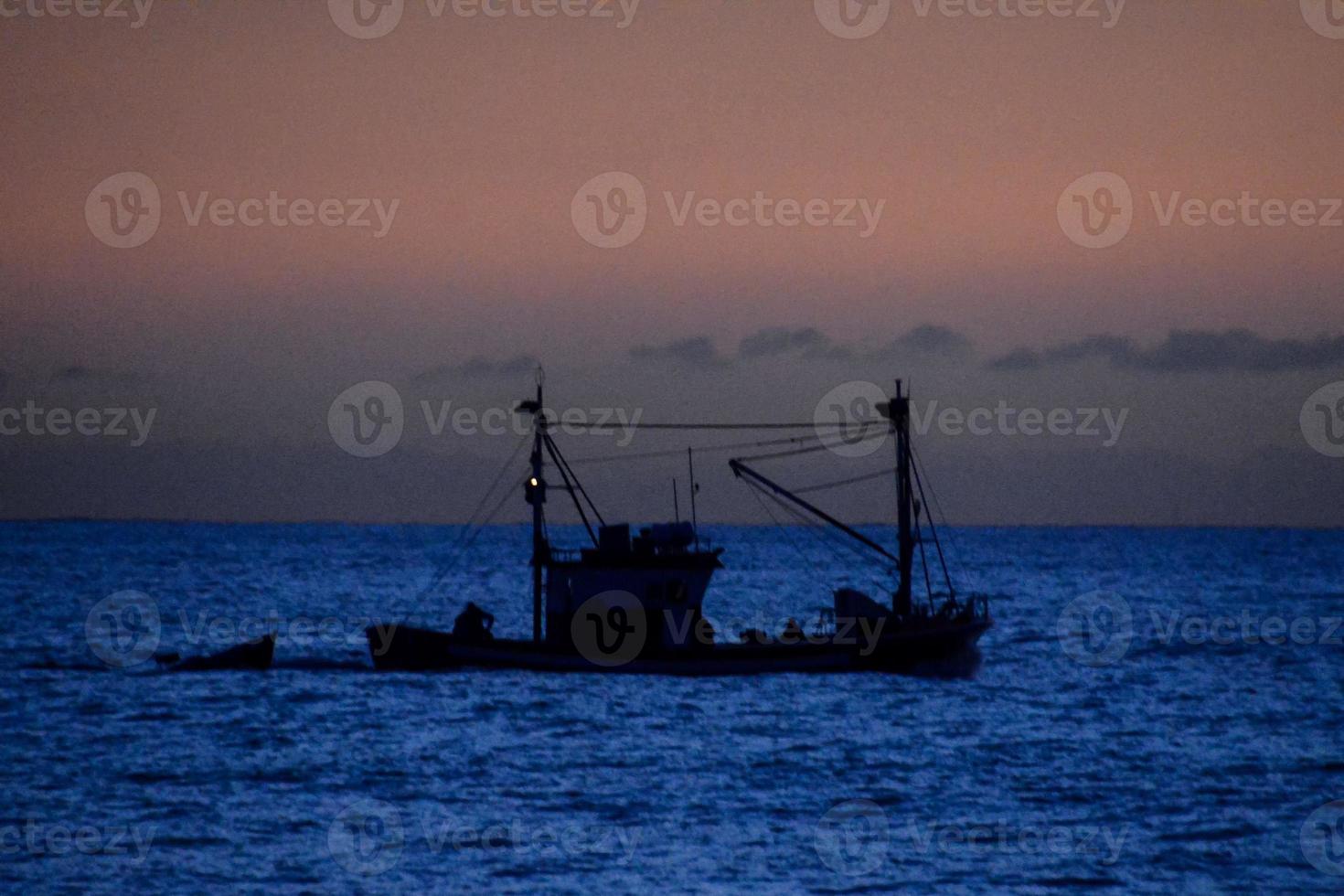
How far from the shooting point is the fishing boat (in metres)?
50.9

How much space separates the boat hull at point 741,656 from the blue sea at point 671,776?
3.94 ft

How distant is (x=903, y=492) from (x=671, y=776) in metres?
17.3

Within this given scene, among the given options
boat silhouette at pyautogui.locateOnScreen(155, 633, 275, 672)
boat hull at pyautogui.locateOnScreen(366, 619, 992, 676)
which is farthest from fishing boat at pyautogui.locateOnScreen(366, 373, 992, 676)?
boat silhouette at pyautogui.locateOnScreen(155, 633, 275, 672)

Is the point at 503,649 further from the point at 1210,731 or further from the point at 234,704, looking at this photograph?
the point at 1210,731

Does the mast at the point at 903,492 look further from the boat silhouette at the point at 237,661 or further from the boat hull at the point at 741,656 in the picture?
the boat silhouette at the point at 237,661

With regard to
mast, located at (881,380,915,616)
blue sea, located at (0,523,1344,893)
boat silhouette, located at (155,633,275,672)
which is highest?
mast, located at (881,380,915,616)

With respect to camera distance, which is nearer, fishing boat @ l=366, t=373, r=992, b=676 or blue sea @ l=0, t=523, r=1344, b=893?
blue sea @ l=0, t=523, r=1344, b=893

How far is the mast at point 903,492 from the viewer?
53.4 metres

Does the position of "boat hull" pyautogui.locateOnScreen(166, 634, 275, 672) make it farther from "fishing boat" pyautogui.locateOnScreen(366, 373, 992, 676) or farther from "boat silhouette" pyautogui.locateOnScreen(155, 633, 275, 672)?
"fishing boat" pyautogui.locateOnScreen(366, 373, 992, 676)

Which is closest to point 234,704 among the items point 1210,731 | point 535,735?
point 535,735

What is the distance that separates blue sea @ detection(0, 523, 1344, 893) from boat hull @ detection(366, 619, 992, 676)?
47.2 inches

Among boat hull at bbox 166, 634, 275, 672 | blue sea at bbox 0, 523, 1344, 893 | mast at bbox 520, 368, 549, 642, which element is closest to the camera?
blue sea at bbox 0, 523, 1344, 893

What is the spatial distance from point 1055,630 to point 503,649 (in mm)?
48847

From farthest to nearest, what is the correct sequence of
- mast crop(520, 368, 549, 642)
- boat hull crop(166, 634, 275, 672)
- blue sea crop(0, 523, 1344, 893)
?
1. boat hull crop(166, 634, 275, 672)
2. mast crop(520, 368, 549, 642)
3. blue sea crop(0, 523, 1344, 893)
